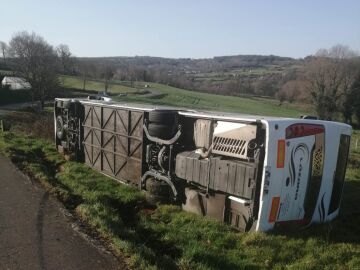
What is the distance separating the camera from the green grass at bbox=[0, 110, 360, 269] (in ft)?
22.2

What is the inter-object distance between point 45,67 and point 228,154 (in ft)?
164

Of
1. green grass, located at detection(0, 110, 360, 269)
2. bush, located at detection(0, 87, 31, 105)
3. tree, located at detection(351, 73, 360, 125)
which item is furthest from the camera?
tree, located at detection(351, 73, 360, 125)

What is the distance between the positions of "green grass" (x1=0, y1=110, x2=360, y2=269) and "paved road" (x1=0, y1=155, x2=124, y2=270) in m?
0.39

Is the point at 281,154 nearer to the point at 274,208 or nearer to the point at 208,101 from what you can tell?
the point at 274,208

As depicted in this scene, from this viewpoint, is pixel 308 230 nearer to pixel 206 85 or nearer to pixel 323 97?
pixel 323 97

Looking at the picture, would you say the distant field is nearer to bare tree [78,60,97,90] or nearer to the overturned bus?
bare tree [78,60,97,90]

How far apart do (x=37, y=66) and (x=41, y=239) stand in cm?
5125

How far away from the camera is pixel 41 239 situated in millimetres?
7402

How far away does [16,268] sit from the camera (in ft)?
20.4

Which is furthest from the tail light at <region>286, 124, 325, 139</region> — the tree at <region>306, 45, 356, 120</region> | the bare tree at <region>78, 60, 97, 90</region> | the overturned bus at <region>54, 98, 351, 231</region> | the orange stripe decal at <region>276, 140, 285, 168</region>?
the bare tree at <region>78, 60, 97, 90</region>

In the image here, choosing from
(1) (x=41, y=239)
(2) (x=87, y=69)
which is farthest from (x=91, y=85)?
(1) (x=41, y=239)

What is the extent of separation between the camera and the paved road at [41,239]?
641 cm

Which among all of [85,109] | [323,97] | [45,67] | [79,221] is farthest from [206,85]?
[79,221]

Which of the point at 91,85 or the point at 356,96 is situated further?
the point at 91,85
